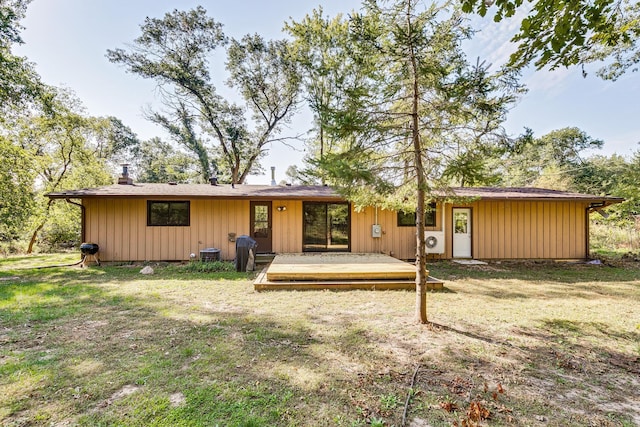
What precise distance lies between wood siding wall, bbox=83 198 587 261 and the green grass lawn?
3582mm

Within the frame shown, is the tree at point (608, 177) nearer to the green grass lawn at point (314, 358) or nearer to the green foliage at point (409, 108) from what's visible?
the green grass lawn at point (314, 358)

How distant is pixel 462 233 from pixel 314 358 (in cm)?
875

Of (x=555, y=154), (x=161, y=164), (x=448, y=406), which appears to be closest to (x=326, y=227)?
(x=448, y=406)

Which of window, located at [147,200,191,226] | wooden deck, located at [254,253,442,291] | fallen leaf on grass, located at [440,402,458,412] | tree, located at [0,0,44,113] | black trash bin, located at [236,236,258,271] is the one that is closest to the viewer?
fallen leaf on grass, located at [440,402,458,412]

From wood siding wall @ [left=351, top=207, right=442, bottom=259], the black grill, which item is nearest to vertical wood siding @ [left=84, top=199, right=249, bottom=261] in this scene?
the black grill

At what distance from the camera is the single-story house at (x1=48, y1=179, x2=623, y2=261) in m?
9.05

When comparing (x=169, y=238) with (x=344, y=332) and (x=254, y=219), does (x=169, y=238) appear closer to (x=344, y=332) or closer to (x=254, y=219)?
(x=254, y=219)

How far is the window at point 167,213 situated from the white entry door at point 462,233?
9.03 m

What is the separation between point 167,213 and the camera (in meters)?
9.32

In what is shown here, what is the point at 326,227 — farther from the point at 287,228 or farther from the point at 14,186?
the point at 14,186

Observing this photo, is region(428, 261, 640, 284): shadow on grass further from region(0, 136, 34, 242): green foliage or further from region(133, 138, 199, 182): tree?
region(133, 138, 199, 182): tree

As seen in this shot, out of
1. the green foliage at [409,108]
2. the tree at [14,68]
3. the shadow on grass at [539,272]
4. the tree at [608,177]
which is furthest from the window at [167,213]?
the tree at [608,177]

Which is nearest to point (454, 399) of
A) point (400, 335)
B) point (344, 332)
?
point (400, 335)

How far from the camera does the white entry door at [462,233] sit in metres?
10.1
